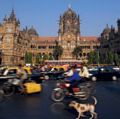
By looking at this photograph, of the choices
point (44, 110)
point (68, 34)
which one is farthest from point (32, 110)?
point (68, 34)

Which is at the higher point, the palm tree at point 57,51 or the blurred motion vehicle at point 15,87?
the palm tree at point 57,51

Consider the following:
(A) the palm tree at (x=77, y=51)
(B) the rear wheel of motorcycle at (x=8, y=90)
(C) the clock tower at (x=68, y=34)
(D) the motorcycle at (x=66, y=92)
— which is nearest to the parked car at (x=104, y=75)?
(B) the rear wheel of motorcycle at (x=8, y=90)

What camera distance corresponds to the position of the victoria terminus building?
106m

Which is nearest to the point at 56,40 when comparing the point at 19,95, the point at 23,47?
the point at 23,47

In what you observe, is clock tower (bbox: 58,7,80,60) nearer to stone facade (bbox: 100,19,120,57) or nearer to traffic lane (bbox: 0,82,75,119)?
stone facade (bbox: 100,19,120,57)

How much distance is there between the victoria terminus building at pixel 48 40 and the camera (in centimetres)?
10569

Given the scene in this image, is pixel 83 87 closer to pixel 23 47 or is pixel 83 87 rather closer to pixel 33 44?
pixel 23 47

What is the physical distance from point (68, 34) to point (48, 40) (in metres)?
13.7

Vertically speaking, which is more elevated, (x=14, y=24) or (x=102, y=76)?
(x=14, y=24)

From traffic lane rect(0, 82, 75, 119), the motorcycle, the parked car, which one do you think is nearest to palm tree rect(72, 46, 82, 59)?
the parked car

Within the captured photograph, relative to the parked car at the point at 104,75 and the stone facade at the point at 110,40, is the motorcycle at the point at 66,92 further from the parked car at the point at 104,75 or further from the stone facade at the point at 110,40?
the stone facade at the point at 110,40

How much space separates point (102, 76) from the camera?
111 ft

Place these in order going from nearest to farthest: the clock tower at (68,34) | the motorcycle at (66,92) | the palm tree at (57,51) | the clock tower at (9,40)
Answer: the motorcycle at (66,92), the clock tower at (9,40), the palm tree at (57,51), the clock tower at (68,34)

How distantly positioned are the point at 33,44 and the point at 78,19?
21.2 metres
